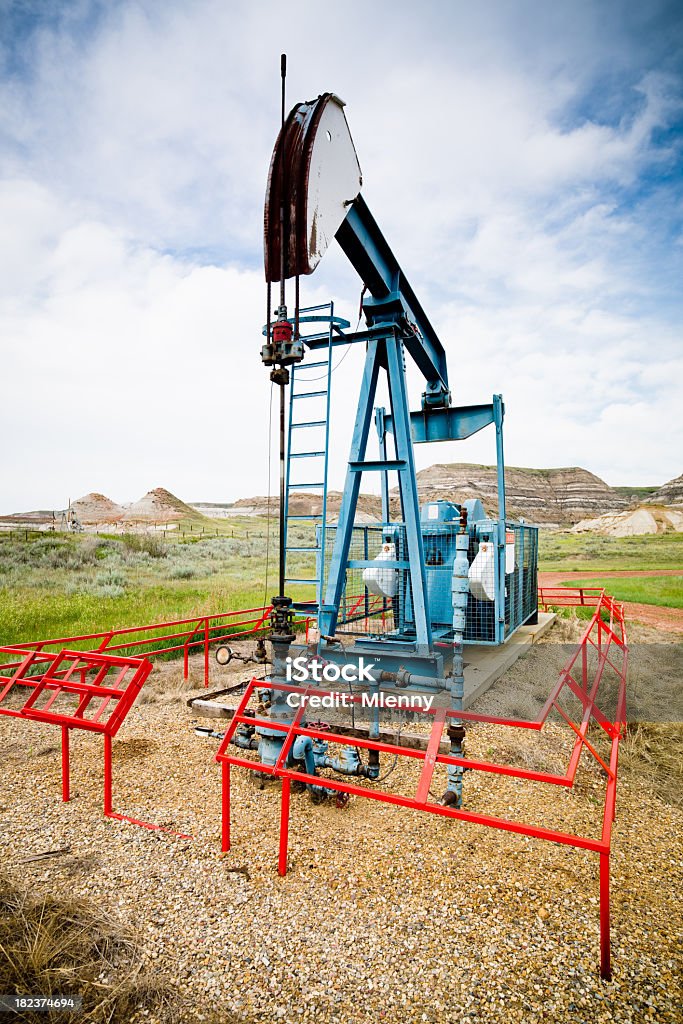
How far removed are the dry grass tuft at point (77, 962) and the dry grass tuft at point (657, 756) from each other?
390cm

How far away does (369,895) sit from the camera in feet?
9.92

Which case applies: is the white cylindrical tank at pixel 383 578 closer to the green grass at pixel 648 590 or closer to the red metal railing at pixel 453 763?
the red metal railing at pixel 453 763

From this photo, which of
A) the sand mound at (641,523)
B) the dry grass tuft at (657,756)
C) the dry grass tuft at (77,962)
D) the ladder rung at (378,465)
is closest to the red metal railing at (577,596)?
the dry grass tuft at (657,756)

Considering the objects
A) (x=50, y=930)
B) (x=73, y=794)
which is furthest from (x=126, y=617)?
(x=50, y=930)

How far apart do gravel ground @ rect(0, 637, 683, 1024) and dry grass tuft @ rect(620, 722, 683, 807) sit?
15 cm

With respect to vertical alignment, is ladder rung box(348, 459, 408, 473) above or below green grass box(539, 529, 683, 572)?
above

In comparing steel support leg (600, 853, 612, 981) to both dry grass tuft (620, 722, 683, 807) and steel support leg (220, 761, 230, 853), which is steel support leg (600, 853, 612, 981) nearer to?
steel support leg (220, 761, 230, 853)

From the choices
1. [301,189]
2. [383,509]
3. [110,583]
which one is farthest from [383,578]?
[110,583]

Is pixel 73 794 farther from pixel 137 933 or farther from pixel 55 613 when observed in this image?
pixel 55 613

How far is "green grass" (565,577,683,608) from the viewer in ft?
47.6

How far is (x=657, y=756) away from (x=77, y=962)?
16.2 ft

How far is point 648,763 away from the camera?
5.06 metres

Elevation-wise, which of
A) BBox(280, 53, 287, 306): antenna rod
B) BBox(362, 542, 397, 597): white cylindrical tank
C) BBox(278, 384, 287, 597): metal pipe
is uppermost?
BBox(280, 53, 287, 306): antenna rod
